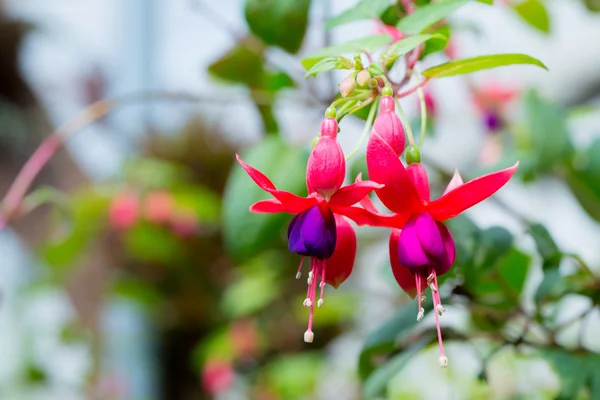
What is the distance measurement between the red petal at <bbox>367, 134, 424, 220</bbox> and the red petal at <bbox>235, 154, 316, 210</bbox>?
4 centimetres

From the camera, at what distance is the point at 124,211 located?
52.8 inches

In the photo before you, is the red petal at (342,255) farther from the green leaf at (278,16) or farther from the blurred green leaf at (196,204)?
the blurred green leaf at (196,204)

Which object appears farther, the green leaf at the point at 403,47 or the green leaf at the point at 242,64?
the green leaf at the point at 242,64

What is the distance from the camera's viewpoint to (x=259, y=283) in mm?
1340

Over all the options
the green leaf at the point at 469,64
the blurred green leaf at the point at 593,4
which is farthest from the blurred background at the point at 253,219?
the green leaf at the point at 469,64

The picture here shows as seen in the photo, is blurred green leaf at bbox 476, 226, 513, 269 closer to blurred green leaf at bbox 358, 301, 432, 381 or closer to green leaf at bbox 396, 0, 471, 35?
blurred green leaf at bbox 358, 301, 432, 381

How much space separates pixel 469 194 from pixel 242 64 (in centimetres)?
46

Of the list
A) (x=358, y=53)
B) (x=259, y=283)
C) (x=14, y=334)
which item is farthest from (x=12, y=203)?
(x=14, y=334)

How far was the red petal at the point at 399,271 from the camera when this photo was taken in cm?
33

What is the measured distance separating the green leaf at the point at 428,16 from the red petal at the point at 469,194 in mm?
119

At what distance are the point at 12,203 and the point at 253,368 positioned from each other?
3.28 ft

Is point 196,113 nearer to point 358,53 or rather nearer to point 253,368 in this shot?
point 253,368

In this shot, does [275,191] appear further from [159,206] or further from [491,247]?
[159,206]

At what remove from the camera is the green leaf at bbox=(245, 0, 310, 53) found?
54 cm
